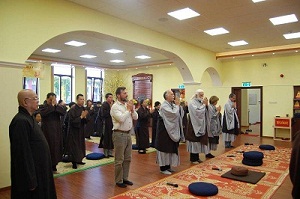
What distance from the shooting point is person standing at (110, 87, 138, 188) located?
12.6ft

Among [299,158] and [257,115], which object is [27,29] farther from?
[257,115]

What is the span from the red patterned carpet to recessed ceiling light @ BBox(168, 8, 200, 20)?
11.1ft

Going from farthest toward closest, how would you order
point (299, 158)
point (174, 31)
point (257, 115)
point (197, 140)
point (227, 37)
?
point (257, 115) < point (227, 37) < point (174, 31) < point (197, 140) < point (299, 158)

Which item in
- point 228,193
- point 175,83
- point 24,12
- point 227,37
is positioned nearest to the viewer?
point 228,193

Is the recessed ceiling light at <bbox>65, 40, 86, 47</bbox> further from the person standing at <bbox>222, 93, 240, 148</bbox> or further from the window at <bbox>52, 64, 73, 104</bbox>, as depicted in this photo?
the person standing at <bbox>222, 93, 240, 148</bbox>

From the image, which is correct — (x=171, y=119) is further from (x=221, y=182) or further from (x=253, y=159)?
(x=253, y=159)

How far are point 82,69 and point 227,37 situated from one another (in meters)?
8.07

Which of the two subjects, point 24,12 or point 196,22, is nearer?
point 24,12

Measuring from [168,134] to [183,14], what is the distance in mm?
2883

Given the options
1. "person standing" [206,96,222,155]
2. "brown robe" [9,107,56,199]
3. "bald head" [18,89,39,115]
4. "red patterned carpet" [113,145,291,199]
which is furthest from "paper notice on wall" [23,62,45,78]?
"brown robe" [9,107,56,199]

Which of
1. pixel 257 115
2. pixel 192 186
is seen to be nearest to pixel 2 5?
pixel 192 186

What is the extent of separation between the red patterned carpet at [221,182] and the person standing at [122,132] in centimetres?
39

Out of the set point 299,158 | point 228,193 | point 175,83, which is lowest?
point 228,193

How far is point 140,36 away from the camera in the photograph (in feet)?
21.2
